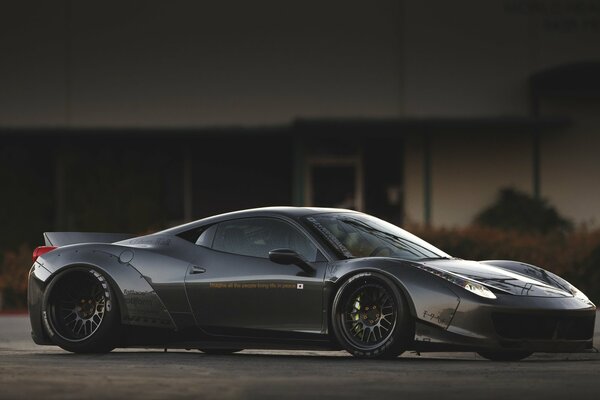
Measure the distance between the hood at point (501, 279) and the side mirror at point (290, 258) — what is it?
87 centimetres

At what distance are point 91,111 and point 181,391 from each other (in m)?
20.0

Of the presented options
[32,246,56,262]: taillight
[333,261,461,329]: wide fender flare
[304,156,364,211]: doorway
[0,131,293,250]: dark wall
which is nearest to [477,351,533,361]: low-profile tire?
[333,261,461,329]: wide fender flare

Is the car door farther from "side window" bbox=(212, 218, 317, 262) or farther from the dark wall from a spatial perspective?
the dark wall

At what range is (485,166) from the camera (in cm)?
2698

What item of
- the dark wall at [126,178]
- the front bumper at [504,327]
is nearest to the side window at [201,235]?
Result: the front bumper at [504,327]

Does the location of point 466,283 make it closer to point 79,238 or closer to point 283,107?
point 79,238

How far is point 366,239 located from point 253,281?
0.99 metres

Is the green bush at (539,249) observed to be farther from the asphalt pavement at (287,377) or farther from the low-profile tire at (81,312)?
the low-profile tire at (81,312)

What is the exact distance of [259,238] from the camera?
1088 centimetres

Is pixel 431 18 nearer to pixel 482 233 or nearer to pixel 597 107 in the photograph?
pixel 597 107

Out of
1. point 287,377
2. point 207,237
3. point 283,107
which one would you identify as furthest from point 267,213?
point 283,107

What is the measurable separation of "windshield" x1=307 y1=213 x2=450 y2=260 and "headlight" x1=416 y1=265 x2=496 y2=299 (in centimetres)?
66

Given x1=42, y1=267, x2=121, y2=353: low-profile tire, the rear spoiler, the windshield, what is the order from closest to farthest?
1. the windshield
2. x1=42, y1=267, x2=121, y2=353: low-profile tire
3. the rear spoiler

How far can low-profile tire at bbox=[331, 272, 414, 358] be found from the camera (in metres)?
9.88
